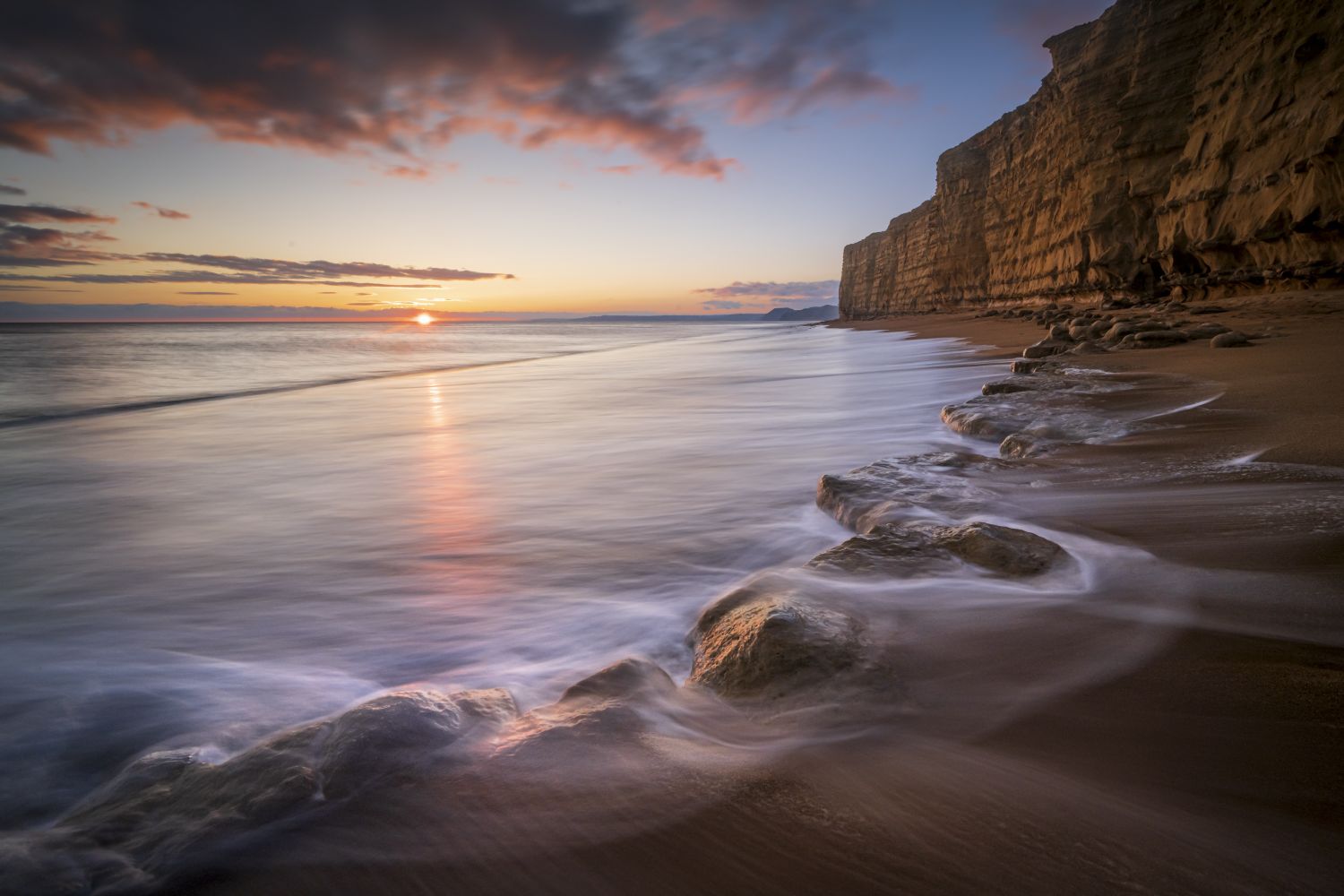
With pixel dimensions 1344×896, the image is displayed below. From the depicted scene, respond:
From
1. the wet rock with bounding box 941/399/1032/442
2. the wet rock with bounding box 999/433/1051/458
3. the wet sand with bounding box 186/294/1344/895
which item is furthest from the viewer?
the wet rock with bounding box 941/399/1032/442

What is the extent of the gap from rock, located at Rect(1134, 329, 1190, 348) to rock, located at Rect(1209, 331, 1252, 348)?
0.81 meters

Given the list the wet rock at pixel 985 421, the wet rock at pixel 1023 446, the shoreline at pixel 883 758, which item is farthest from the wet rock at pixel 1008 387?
the shoreline at pixel 883 758

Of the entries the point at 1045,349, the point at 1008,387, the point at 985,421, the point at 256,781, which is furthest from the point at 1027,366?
the point at 256,781

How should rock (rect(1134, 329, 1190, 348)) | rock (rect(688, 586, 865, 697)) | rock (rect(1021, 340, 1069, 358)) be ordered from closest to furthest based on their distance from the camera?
rock (rect(688, 586, 865, 697))
rock (rect(1134, 329, 1190, 348))
rock (rect(1021, 340, 1069, 358))

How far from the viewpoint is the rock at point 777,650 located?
1.61 metres

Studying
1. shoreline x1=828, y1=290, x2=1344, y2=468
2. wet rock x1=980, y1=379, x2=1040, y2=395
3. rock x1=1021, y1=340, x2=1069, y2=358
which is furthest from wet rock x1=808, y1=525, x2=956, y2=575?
rock x1=1021, y1=340, x2=1069, y2=358

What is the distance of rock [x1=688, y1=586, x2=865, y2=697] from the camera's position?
161 centimetres

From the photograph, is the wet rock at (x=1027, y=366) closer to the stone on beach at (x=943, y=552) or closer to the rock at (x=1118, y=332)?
the rock at (x=1118, y=332)

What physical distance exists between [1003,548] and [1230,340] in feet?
24.3

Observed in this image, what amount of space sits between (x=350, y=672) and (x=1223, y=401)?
5.56 meters

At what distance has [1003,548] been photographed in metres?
2.23

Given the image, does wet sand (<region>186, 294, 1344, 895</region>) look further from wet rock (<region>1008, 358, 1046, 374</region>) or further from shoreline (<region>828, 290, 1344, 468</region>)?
wet rock (<region>1008, 358, 1046, 374</region>)

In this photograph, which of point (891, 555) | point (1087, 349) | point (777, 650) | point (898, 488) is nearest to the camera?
point (777, 650)

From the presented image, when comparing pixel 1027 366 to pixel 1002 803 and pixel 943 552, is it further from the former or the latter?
pixel 1002 803
